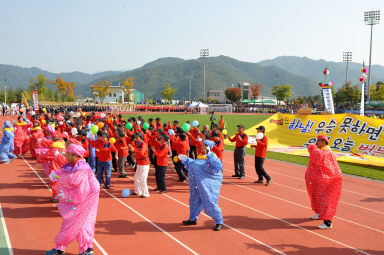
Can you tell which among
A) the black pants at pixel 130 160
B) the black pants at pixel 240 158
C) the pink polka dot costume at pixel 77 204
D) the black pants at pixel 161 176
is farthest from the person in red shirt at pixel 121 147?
the pink polka dot costume at pixel 77 204

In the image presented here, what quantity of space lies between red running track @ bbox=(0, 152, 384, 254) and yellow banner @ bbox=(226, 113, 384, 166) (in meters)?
5.11

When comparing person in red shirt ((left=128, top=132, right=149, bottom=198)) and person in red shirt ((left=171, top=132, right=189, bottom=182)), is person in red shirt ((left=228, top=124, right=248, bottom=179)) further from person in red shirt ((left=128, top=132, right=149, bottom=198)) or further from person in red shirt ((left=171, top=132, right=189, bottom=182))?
person in red shirt ((left=128, top=132, right=149, bottom=198))

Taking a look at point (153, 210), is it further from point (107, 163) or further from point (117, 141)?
point (117, 141)

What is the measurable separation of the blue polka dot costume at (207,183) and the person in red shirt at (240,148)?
13.1 feet

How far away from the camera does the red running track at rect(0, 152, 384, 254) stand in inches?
202

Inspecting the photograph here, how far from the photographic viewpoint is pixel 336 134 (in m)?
15.5

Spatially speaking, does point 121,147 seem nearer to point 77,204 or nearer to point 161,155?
point 161,155

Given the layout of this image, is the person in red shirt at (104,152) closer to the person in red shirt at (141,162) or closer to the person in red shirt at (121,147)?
the person in red shirt at (121,147)

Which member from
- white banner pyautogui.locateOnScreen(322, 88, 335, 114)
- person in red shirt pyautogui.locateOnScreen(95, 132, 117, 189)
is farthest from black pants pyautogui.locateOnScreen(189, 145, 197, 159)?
white banner pyautogui.locateOnScreen(322, 88, 335, 114)

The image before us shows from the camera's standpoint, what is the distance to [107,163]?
8359 mm

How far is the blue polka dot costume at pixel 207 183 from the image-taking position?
5559mm

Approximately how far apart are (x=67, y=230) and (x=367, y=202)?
24.9 ft

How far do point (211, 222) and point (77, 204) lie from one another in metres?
3.02

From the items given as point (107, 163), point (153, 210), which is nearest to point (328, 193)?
point (153, 210)
